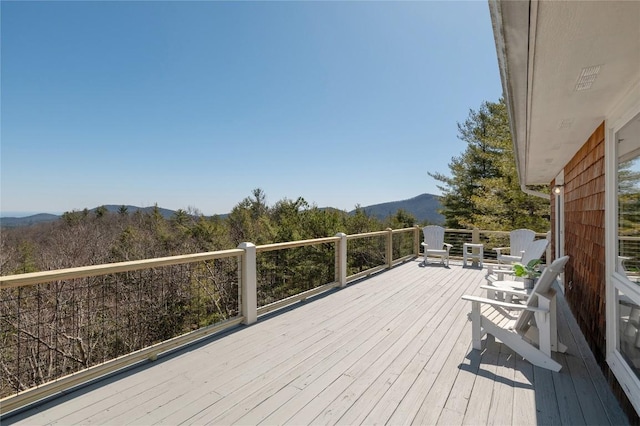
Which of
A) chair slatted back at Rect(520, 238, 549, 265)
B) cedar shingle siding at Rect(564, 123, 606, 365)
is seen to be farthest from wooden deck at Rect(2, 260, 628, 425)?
chair slatted back at Rect(520, 238, 549, 265)

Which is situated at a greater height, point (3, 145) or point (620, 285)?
point (3, 145)

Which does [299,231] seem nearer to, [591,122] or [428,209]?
[591,122]

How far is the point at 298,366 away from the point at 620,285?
2563 mm

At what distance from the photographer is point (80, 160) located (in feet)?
73.9

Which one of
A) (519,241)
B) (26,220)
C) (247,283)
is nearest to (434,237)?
(519,241)

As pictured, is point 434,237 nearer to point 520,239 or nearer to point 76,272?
point 520,239

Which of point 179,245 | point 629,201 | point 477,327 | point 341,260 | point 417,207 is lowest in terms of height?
point 179,245

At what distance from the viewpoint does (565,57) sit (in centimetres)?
161

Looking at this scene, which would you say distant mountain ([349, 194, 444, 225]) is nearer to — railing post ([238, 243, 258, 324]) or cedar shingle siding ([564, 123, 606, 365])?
cedar shingle siding ([564, 123, 606, 365])

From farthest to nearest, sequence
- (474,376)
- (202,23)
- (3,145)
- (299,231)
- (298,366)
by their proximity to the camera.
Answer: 1. (3,145)
2. (299,231)
3. (202,23)
4. (298,366)
5. (474,376)

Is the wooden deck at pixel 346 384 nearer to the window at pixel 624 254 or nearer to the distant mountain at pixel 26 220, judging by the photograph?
the window at pixel 624 254

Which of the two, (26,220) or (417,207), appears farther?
(417,207)

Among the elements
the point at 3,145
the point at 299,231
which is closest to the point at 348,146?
the point at 299,231

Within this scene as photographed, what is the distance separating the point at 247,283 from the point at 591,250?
12.4 feet
